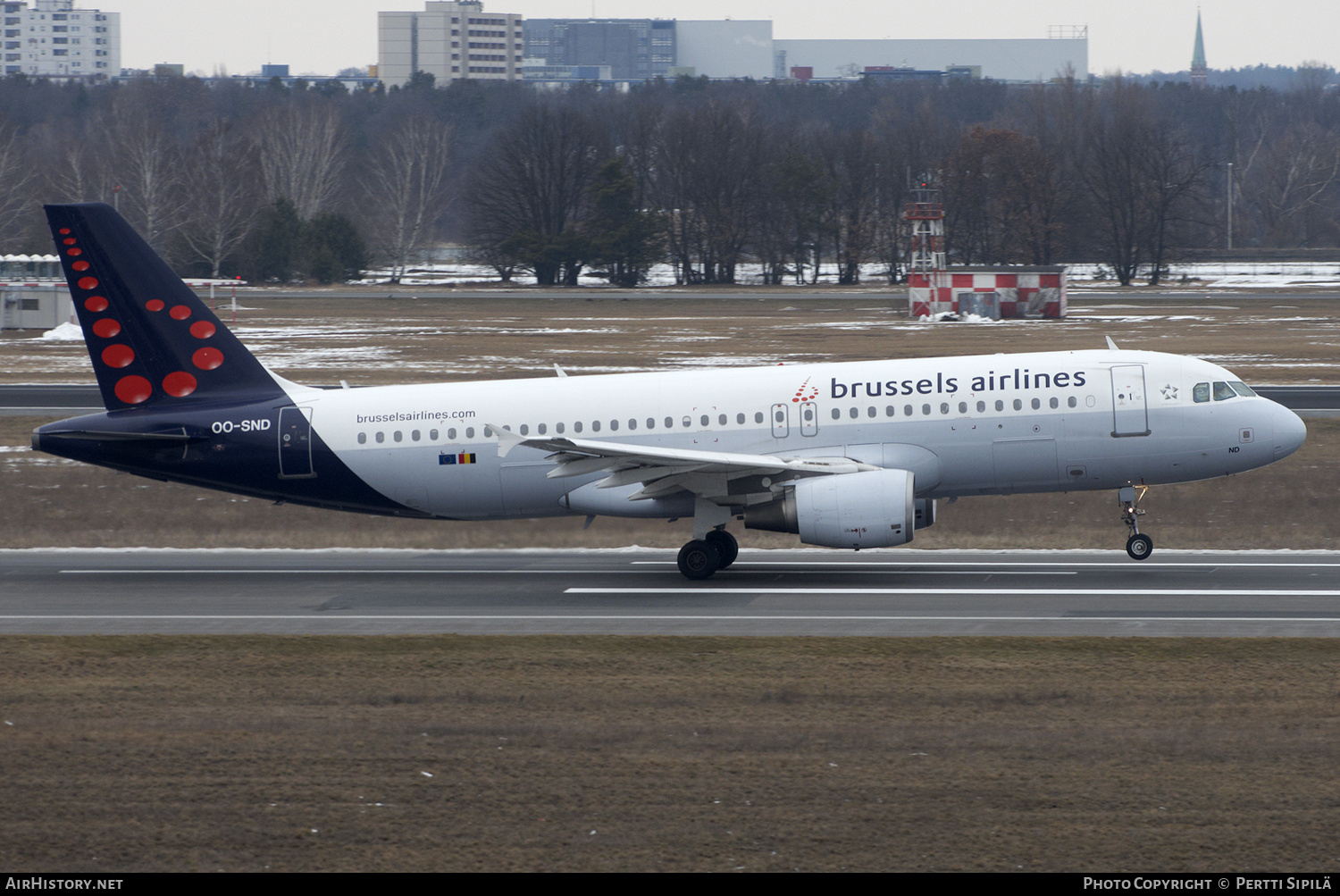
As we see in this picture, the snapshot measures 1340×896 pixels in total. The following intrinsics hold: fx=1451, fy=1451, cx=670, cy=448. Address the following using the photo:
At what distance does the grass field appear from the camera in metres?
12.4

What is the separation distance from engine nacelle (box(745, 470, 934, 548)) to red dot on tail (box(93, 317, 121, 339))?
41.1 feet

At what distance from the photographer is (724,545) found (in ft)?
85.1

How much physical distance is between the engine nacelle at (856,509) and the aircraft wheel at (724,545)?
183 cm

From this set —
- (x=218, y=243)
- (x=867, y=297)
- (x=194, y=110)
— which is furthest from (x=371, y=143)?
(x=867, y=297)

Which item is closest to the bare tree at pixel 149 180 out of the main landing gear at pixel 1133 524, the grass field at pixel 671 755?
the main landing gear at pixel 1133 524

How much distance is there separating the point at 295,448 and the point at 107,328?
409 cm

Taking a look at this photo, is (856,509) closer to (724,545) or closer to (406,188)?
(724,545)

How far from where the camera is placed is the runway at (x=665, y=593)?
2169cm

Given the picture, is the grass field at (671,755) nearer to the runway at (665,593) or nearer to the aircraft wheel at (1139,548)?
the runway at (665,593)

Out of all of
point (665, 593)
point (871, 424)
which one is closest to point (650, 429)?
point (665, 593)

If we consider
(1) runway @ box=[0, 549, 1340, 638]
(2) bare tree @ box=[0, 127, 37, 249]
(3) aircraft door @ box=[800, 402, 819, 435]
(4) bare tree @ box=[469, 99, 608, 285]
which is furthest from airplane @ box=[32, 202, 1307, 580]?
(2) bare tree @ box=[0, 127, 37, 249]

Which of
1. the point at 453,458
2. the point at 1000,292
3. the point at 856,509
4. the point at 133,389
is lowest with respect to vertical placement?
the point at 856,509

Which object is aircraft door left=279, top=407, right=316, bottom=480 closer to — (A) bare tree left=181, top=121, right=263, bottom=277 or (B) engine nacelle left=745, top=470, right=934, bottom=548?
(B) engine nacelle left=745, top=470, right=934, bottom=548

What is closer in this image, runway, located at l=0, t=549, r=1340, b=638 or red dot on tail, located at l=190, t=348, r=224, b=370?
runway, located at l=0, t=549, r=1340, b=638
